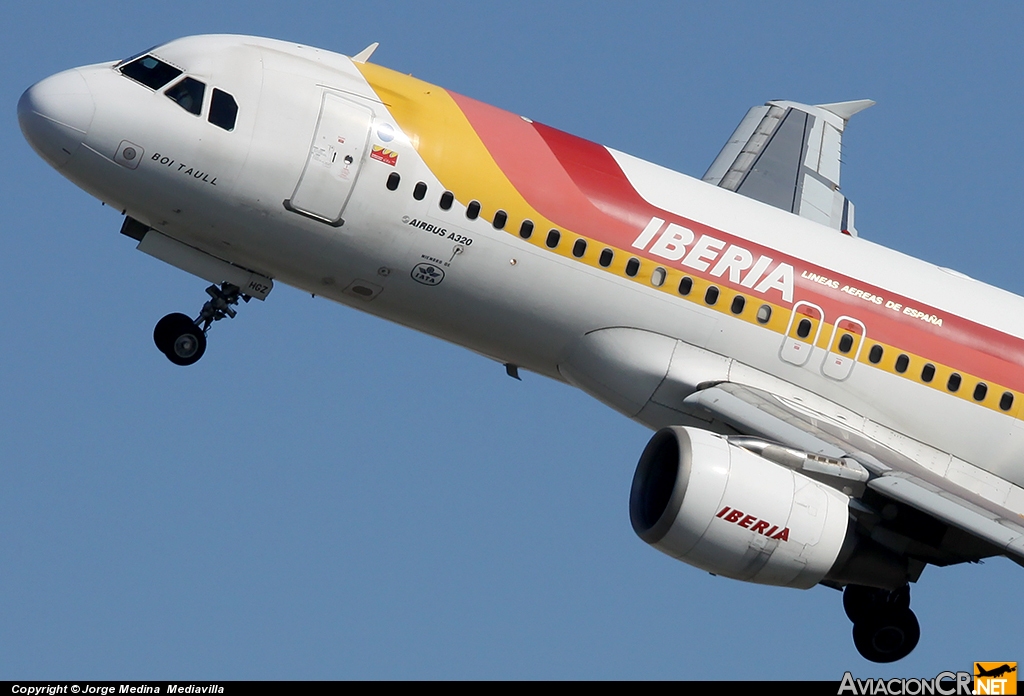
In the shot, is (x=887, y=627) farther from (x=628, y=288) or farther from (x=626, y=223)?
(x=626, y=223)

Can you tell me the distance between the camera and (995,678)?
2828 centimetres

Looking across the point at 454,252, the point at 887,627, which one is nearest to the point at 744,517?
the point at 887,627

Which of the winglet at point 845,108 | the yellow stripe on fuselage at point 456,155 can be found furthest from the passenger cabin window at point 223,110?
the winglet at point 845,108

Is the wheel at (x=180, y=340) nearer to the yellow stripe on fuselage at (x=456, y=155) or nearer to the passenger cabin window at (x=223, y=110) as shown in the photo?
the passenger cabin window at (x=223, y=110)

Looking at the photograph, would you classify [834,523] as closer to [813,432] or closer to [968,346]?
[813,432]

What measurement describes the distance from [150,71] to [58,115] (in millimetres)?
1808

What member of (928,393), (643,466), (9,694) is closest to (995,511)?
(928,393)

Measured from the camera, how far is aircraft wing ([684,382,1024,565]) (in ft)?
92.9

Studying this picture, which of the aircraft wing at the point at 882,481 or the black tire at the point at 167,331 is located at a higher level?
the aircraft wing at the point at 882,481

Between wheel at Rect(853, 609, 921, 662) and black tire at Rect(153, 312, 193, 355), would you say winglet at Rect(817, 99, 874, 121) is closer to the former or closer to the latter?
wheel at Rect(853, 609, 921, 662)

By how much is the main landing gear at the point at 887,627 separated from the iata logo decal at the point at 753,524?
311cm

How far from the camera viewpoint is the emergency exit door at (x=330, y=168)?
94.3 feet

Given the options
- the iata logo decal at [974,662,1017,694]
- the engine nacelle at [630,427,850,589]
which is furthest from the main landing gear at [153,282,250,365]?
the iata logo decal at [974,662,1017,694]

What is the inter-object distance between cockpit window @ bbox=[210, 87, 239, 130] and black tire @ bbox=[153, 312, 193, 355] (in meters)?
3.76
